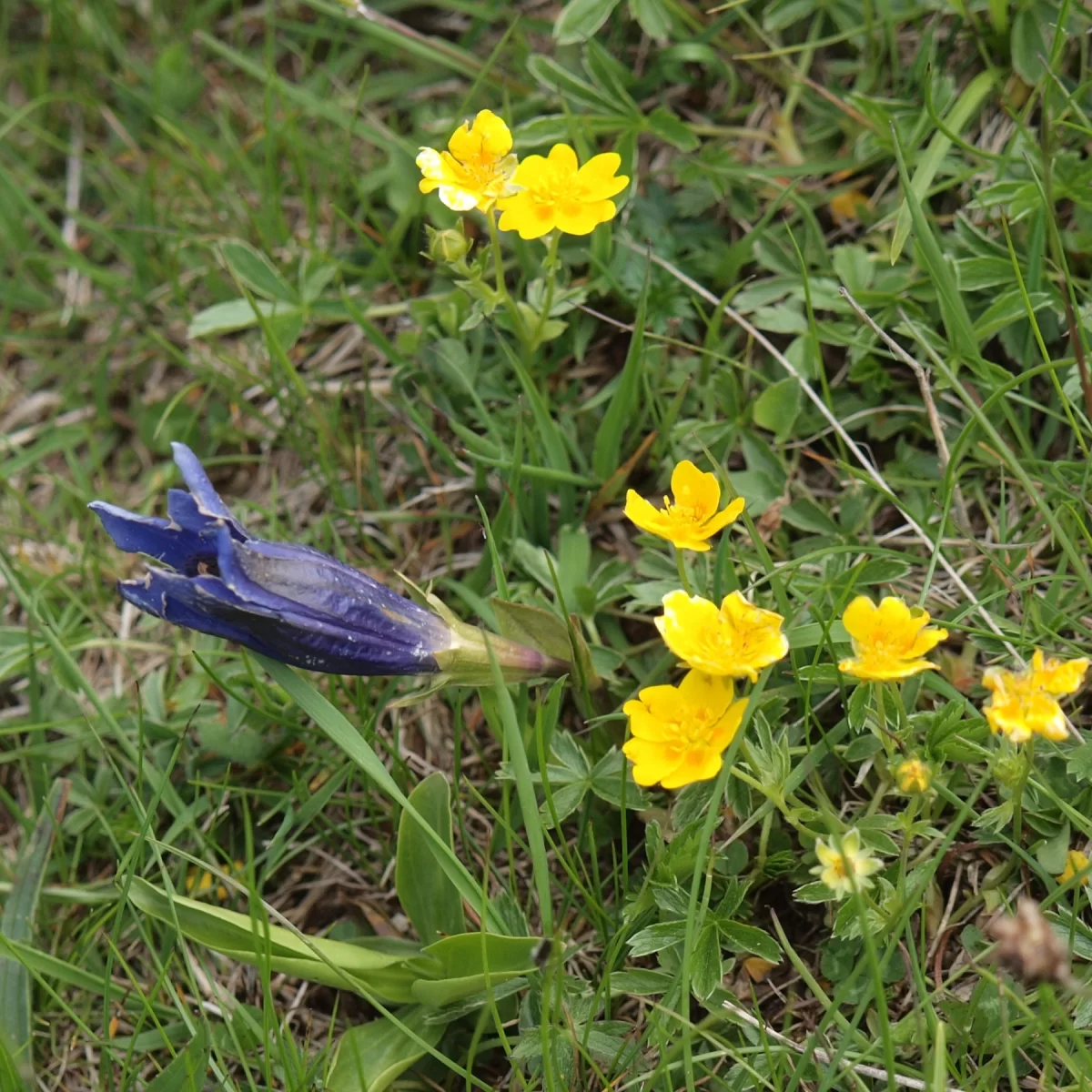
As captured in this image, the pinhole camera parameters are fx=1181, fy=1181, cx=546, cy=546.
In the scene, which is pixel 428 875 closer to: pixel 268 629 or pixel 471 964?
pixel 471 964

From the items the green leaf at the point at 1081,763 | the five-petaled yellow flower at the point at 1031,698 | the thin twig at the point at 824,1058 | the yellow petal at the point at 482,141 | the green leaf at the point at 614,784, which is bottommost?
the thin twig at the point at 824,1058

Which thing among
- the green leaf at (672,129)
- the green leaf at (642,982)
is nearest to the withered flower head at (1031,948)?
the green leaf at (642,982)

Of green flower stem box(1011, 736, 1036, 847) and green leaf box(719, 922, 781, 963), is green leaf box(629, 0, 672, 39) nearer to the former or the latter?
green flower stem box(1011, 736, 1036, 847)

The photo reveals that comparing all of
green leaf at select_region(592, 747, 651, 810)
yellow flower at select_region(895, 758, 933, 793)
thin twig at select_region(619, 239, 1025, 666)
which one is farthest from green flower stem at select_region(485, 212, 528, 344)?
yellow flower at select_region(895, 758, 933, 793)

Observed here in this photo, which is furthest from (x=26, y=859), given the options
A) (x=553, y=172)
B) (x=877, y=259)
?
(x=877, y=259)

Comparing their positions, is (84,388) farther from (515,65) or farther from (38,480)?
(515,65)

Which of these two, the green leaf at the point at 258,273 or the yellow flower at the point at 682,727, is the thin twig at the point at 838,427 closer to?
the yellow flower at the point at 682,727
